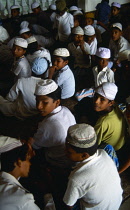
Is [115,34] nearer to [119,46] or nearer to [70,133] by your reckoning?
[119,46]

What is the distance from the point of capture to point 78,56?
4465 mm

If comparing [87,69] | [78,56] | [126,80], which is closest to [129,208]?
[126,80]

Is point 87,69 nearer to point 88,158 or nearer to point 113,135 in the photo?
point 113,135

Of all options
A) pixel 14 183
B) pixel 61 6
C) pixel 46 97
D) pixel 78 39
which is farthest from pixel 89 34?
pixel 14 183

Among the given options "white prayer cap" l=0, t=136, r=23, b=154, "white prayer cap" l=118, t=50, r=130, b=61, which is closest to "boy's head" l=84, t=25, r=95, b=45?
"white prayer cap" l=118, t=50, r=130, b=61

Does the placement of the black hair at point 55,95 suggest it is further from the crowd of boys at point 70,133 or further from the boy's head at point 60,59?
the boy's head at point 60,59

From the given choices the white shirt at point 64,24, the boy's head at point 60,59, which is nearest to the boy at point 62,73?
the boy's head at point 60,59

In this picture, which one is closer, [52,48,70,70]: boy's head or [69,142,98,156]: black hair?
[69,142,98,156]: black hair

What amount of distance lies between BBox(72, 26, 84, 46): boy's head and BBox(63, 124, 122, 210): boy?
324cm

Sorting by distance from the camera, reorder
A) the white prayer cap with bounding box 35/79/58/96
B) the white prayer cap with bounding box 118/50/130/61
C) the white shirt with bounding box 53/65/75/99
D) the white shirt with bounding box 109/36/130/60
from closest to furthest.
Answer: the white prayer cap with bounding box 35/79/58/96 → the white shirt with bounding box 53/65/75/99 → the white prayer cap with bounding box 118/50/130/61 → the white shirt with bounding box 109/36/130/60

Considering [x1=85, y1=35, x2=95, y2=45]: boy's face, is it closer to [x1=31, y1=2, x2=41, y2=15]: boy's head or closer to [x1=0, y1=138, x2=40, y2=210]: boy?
[x1=31, y1=2, x2=41, y2=15]: boy's head

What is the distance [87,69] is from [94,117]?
62.7 inches

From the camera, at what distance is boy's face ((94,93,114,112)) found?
229 centimetres

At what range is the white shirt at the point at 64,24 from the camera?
5.57m
